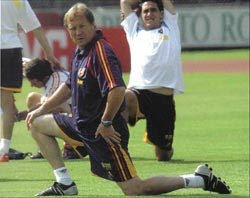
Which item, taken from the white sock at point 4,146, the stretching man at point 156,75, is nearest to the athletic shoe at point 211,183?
the stretching man at point 156,75

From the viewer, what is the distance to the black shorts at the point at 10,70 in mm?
12891

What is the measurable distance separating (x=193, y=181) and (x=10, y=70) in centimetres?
403

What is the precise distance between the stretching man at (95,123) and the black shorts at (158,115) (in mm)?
2905

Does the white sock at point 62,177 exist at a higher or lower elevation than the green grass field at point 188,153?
higher

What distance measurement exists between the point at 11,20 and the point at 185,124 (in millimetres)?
4252

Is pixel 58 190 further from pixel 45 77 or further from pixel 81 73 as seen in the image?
pixel 45 77

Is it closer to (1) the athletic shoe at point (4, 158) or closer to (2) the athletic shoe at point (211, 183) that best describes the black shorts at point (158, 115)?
(1) the athletic shoe at point (4, 158)

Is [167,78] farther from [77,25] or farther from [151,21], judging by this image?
[77,25]

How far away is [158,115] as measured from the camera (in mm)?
12711

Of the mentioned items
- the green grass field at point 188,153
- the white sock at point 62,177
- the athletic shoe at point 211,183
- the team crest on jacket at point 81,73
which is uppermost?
the team crest on jacket at point 81,73

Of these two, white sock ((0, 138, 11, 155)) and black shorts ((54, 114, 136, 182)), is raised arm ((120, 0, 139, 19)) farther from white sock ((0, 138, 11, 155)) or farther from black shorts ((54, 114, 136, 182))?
black shorts ((54, 114, 136, 182))

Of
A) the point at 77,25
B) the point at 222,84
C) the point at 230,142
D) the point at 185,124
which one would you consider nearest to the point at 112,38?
the point at 222,84

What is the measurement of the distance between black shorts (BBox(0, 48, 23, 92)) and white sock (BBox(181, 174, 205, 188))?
152 inches

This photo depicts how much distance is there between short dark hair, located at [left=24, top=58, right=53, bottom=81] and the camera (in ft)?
42.1
